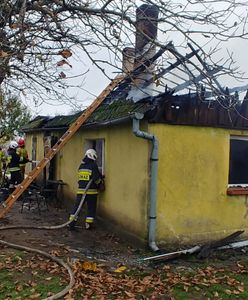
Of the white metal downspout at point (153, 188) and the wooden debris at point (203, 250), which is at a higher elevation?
the white metal downspout at point (153, 188)

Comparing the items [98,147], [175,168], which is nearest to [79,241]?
[175,168]

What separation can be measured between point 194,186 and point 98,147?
11.7 ft

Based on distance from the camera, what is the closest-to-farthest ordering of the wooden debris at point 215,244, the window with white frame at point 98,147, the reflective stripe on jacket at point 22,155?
the wooden debris at point 215,244, the window with white frame at point 98,147, the reflective stripe on jacket at point 22,155

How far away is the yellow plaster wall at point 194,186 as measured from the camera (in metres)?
8.28

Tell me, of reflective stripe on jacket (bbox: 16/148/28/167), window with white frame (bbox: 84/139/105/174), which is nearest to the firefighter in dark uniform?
window with white frame (bbox: 84/139/105/174)

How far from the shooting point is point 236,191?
358 inches

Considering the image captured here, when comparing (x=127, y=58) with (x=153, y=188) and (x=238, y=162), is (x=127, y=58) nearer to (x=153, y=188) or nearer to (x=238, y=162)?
(x=153, y=188)

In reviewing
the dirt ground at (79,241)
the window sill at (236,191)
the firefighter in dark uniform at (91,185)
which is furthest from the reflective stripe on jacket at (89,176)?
the window sill at (236,191)

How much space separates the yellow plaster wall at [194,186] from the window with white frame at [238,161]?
0.76 feet

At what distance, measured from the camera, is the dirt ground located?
7714 mm

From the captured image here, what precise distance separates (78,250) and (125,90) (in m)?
4.31

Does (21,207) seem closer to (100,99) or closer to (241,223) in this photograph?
(100,99)

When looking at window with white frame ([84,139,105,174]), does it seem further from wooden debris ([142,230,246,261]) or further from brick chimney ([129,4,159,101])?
brick chimney ([129,4,159,101])

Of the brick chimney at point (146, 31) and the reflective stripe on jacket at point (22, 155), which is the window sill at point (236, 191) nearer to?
the brick chimney at point (146, 31)
